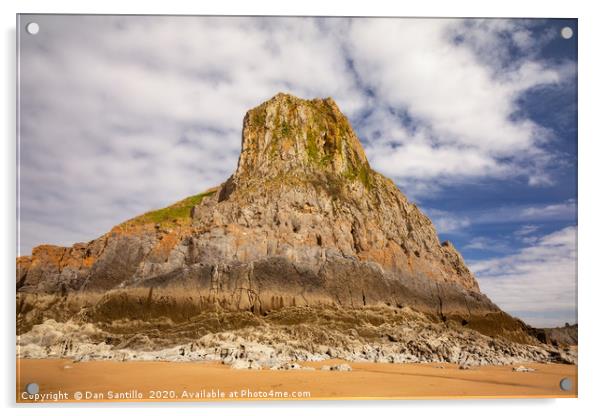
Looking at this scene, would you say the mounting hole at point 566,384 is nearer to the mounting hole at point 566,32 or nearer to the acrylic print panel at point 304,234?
the acrylic print panel at point 304,234

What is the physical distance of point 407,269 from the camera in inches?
682

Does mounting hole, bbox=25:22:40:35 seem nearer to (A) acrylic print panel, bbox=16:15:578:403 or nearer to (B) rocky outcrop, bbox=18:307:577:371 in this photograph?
(A) acrylic print panel, bbox=16:15:578:403

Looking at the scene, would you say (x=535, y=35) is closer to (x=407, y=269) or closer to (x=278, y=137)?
(x=407, y=269)

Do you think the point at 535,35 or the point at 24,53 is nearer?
the point at 24,53

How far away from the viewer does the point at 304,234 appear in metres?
16.7

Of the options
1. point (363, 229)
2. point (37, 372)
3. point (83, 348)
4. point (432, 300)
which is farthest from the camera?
point (363, 229)

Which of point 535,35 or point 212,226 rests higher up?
point 535,35

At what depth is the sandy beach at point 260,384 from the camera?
8594 mm

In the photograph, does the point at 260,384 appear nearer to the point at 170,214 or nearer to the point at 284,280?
the point at 284,280

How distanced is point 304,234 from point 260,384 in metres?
8.21
